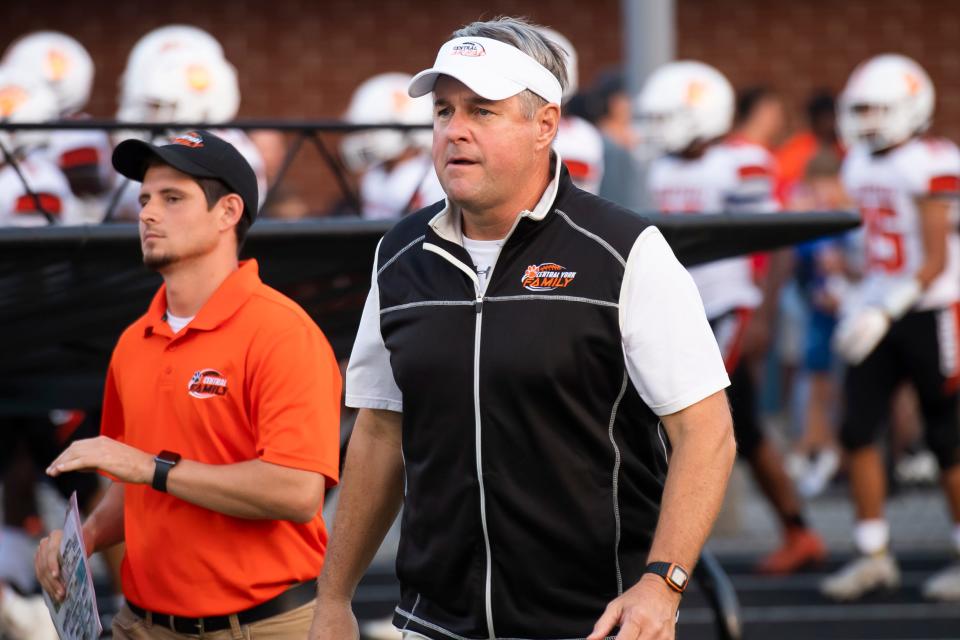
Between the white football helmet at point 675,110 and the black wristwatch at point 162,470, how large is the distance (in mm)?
6275

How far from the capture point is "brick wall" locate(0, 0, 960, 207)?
57.9 feet

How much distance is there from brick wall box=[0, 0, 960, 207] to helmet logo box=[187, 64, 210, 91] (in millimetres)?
9519

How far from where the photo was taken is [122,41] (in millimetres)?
17625

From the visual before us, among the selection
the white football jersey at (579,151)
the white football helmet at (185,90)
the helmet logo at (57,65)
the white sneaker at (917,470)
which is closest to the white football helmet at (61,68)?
the helmet logo at (57,65)

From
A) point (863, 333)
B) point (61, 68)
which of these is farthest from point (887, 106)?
point (61, 68)

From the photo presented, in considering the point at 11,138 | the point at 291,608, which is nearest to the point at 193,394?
the point at 291,608

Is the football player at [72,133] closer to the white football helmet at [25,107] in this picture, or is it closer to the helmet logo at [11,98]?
the white football helmet at [25,107]

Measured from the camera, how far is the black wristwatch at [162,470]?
3773mm

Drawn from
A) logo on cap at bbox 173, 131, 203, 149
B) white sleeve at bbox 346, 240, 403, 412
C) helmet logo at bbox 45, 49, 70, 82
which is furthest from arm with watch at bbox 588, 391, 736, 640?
helmet logo at bbox 45, 49, 70, 82

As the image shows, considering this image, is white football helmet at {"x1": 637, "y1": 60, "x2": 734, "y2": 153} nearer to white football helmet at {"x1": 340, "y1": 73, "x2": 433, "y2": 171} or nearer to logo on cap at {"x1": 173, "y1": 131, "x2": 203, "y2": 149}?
white football helmet at {"x1": 340, "y1": 73, "x2": 433, "y2": 171}

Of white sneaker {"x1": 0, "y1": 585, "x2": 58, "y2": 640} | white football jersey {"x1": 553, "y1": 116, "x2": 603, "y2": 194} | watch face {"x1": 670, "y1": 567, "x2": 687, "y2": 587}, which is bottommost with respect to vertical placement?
white sneaker {"x1": 0, "y1": 585, "x2": 58, "y2": 640}

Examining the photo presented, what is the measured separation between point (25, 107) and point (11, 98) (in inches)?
3.1

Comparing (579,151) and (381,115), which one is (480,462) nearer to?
(579,151)

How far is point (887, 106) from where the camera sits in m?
8.88
